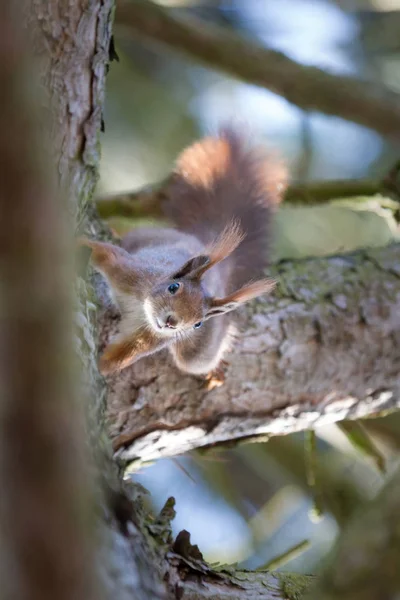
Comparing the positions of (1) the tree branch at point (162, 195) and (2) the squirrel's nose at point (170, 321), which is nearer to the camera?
(2) the squirrel's nose at point (170, 321)

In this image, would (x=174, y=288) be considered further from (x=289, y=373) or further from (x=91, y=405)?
(x=91, y=405)

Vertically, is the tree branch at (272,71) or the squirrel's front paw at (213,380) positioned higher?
the tree branch at (272,71)

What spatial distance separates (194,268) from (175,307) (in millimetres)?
129

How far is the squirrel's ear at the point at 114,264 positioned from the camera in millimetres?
1909

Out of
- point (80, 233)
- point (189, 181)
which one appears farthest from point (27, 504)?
point (189, 181)

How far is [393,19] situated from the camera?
355 cm

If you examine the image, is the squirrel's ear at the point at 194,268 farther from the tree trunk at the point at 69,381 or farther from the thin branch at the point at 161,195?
the thin branch at the point at 161,195

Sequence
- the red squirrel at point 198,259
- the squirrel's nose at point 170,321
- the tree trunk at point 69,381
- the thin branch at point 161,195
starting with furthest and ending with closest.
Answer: the thin branch at point 161,195 < the squirrel's nose at point 170,321 < the red squirrel at point 198,259 < the tree trunk at point 69,381

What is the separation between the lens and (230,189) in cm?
242

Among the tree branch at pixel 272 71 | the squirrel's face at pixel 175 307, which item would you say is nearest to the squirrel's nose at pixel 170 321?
the squirrel's face at pixel 175 307

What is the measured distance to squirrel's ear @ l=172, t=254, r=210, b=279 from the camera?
203 centimetres

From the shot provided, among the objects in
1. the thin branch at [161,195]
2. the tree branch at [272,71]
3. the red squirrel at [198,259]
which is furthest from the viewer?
the thin branch at [161,195]

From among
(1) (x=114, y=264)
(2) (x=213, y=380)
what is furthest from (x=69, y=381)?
(1) (x=114, y=264)

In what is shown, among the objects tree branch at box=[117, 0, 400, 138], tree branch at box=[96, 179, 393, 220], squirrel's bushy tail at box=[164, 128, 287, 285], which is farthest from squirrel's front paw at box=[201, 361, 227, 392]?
tree branch at box=[117, 0, 400, 138]
